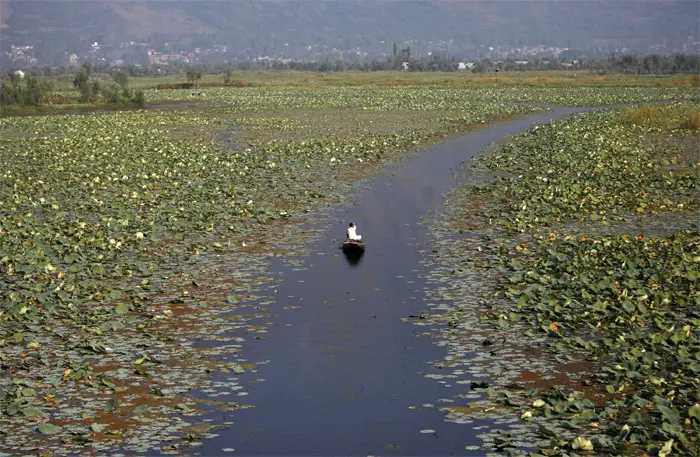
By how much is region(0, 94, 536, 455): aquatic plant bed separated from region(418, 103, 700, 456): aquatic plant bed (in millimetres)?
3666

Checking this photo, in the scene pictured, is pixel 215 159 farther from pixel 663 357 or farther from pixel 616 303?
pixel 663 357

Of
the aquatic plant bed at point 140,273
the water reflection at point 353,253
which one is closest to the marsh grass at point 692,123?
the aquatic plant bed at point 140,273

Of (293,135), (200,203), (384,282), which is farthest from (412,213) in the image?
(293,135)

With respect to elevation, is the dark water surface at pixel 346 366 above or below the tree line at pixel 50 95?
below

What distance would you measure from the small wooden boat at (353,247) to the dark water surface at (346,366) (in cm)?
23

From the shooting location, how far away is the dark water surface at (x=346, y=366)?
39.5 ft

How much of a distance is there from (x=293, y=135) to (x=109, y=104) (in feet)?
136

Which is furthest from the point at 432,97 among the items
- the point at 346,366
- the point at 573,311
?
the point at 346,366

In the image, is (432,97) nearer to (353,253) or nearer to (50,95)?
Result: (50,95)

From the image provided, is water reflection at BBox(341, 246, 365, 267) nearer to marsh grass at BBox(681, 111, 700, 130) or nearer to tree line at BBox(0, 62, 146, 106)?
marsh grass at BBox(681, 111, 700, 130)

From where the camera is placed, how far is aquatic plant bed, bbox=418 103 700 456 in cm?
1220

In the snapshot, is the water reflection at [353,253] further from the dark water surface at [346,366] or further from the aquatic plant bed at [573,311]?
the aquatic plant bed at [573,311]

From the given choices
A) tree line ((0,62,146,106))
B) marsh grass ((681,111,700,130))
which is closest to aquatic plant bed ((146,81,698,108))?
tree line ((0,62,146,106))

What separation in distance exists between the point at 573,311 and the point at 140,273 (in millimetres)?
9120
